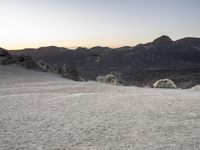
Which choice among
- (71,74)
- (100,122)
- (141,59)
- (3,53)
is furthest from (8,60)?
(141,59)

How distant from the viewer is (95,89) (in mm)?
19000

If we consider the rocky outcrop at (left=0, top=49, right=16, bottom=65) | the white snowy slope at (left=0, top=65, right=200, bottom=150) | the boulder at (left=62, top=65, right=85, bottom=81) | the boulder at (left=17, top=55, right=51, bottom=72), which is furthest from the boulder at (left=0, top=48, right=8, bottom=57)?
the white snowy slope at (left=0, top=65, right=200, bottom=150)

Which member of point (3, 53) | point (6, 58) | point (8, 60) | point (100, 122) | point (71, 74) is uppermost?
point (3, 53)

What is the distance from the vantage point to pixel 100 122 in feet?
35.3

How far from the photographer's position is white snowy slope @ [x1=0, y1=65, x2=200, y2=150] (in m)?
8.69

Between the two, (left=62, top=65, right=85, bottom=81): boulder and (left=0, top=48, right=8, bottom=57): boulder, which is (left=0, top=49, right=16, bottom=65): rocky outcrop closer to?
(left=0, top=48, right=8, bottom=57): boulder

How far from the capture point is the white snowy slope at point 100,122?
869cm

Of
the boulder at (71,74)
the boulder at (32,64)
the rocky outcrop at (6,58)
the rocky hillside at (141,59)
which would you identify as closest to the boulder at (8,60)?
the rocky outcrop at (6,58)

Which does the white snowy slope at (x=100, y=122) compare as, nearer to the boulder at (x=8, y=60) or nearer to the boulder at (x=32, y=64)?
the boulder at (x=32, y=64)

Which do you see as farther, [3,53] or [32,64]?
[3,53]

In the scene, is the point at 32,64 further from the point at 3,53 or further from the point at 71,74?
the point at 3,53

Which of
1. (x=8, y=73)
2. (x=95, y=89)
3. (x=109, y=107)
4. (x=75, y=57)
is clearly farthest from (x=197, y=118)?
(x=75, y=57)

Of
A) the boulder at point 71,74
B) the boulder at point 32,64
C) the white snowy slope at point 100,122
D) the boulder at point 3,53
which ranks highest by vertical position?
the boulder at point 3,53

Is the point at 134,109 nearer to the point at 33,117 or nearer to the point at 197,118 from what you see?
the point at 197,118
